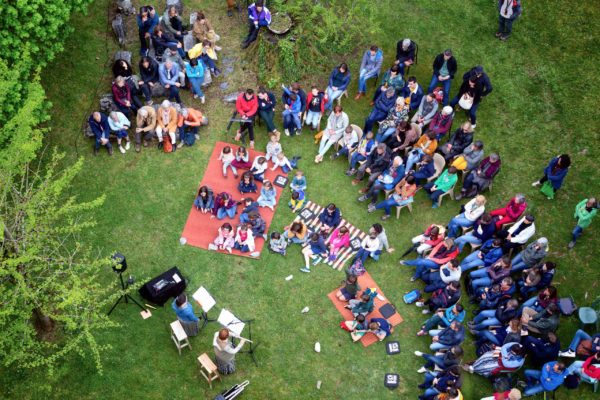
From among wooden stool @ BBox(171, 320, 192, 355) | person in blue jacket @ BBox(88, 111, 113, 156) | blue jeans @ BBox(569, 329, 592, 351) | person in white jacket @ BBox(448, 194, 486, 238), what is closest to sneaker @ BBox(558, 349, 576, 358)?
blue jeans @ BBox(569, 329, 592, 351)

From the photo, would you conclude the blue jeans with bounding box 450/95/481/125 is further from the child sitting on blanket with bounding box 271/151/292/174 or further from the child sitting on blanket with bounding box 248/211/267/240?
the child sitting on blanket with bounding box 248/211/267/240

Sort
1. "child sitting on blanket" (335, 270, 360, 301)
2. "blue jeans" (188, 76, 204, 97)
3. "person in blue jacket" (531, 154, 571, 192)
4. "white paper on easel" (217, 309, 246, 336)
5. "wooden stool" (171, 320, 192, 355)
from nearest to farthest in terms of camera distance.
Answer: "wooden stool" (171, 320, 192, 355), "white paper on easel" (217, 309, 246, 336), "child sitting on blanket" (335, 270, 360, 301), "person in blue jacket" (531, 154, 571, 192), "blue jeans" (188, 76, 204, 97)

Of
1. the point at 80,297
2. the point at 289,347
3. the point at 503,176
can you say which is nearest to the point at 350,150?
the point at 503,176

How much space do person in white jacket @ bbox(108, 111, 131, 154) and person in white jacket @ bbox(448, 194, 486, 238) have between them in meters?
10.1

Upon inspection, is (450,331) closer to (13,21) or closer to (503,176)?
(503,176)

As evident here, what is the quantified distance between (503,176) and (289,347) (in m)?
8.46

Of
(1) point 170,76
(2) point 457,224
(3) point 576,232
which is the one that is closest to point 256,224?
(2) point 457,224

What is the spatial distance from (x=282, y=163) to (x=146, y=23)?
22.2 feet

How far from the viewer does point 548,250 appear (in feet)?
59.6

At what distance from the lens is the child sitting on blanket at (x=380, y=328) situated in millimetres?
16327

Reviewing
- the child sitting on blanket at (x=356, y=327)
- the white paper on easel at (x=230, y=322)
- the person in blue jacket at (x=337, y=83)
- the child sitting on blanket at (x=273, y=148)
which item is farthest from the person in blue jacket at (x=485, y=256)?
the person in blue jacket at (x=337, y=83)

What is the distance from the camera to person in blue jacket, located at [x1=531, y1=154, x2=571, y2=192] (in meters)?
18.0

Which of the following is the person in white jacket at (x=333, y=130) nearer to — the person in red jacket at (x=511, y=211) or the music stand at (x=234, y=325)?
the person in red jacket at (x=511, y=211)

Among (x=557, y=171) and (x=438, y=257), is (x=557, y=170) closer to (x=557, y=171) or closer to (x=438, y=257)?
(x=557, y=171)
